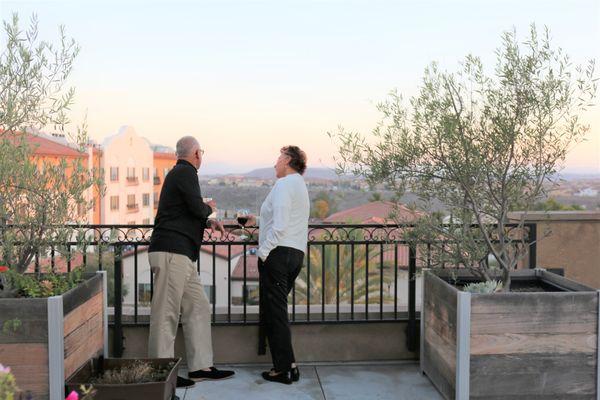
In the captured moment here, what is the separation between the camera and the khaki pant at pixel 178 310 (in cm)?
435

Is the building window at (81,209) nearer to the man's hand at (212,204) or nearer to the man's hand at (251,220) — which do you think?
the man's hand at (212,204)

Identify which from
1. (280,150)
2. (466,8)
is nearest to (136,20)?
(466,8)

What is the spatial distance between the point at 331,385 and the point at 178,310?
1252mm

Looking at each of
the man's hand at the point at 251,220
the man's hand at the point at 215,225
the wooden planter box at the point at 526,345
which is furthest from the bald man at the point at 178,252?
the wooden planter box at the point at 526,345

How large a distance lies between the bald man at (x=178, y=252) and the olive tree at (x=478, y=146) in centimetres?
113

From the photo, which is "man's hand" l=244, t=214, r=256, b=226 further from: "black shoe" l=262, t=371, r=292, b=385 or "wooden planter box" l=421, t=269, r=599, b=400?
"wooden planter box" l=421, t=269, r=599, b=400

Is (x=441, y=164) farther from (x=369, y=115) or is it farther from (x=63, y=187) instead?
(x=63, y=187)

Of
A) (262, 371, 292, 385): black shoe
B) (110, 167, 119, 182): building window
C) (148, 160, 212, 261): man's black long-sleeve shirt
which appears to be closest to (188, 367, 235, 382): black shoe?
(262, 371, 292, 385): black shoe

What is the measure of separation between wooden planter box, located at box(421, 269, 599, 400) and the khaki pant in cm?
186

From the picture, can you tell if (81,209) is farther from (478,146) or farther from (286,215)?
(478,146)

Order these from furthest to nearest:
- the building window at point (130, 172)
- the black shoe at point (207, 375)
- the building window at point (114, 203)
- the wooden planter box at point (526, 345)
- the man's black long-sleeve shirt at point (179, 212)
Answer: the building window at point (130, 172) → the building window at point (114, 203) → the black shoe at point (207, 375) → the man's black long-sleeve shirt at point (179, 212) → the wooden planter box at point (526, 345)

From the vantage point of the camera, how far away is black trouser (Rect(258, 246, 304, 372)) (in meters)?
4.50

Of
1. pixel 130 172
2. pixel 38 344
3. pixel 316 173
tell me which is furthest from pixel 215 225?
pixel 130 172

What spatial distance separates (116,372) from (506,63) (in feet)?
10.6
